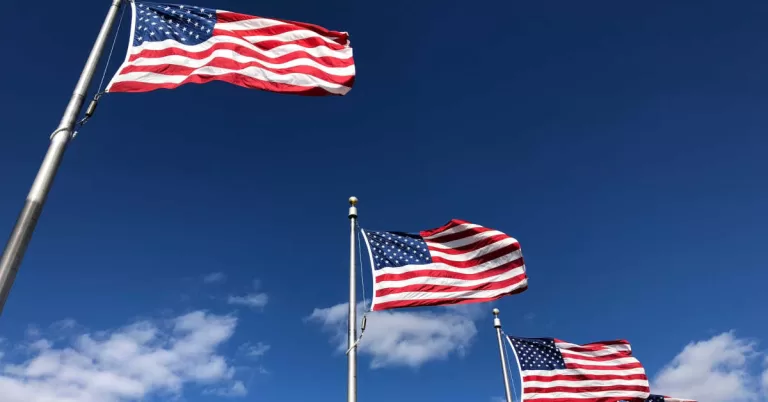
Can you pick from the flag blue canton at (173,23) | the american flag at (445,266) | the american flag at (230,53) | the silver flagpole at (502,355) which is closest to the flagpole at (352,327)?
the american flag at (445,266)

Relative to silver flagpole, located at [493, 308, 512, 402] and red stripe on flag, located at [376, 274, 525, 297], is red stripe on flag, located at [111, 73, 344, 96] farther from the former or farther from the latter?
silver flagpole, located at [493, 308, 512, 402]

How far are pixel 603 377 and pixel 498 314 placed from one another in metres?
4.61

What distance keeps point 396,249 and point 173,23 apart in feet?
24.5

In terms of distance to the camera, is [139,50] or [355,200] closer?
[139,50]

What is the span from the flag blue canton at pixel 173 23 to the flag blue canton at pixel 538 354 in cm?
1626

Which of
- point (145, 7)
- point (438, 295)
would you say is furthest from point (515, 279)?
point (145, 7)

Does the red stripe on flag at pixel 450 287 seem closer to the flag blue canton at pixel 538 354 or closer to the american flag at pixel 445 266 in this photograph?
the american flag at pixel 445 266

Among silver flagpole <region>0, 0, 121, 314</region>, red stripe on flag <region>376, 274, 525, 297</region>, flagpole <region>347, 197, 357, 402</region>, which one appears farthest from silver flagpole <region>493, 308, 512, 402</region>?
silver flagpole <region>0, 0, 121, 314</region>

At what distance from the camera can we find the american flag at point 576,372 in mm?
20484

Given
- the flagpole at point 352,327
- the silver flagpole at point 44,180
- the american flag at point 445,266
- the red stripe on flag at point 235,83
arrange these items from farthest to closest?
the american flag at point 445,266 → the flagpole at point 352,327 → the red stripe on flag at point 235,83 → the silver flagpole at point 44,180

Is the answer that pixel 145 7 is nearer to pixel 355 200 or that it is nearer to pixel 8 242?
pixel 8 242

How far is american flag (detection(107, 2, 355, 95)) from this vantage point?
9.14m

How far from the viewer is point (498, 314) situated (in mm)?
22578

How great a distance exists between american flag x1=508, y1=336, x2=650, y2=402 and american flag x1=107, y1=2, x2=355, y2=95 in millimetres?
14271
